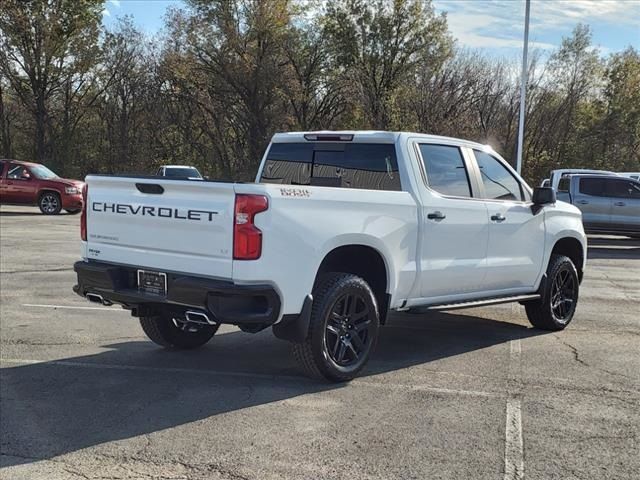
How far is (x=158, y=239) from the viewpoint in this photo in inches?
197

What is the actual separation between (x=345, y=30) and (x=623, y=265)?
28.0 meters

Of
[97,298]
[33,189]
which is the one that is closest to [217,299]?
[97,298]

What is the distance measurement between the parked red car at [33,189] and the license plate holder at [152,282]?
18108mm

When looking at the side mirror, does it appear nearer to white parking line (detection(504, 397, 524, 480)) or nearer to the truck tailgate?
white parking line (detection(504, 397, 524, 480))

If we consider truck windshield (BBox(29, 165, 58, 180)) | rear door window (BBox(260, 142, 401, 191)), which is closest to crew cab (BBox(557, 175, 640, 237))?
rear door window (BBox(260, 142, 401, 191))

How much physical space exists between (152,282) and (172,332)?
4.69 ft

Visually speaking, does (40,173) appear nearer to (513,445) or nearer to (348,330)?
(348,330)

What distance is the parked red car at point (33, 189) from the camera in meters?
22.0

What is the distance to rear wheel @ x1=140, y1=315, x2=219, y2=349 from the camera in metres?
6.29

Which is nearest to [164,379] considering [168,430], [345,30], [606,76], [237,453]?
[168,430]

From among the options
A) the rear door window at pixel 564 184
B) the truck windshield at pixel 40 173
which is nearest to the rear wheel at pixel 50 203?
the truck windshield at pixel 40 173

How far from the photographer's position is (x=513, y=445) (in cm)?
415

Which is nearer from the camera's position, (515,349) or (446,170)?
(446,170)

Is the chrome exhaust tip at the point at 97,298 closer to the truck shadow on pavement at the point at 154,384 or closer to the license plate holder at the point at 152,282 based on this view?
the license plate holder at the point at 152,282
